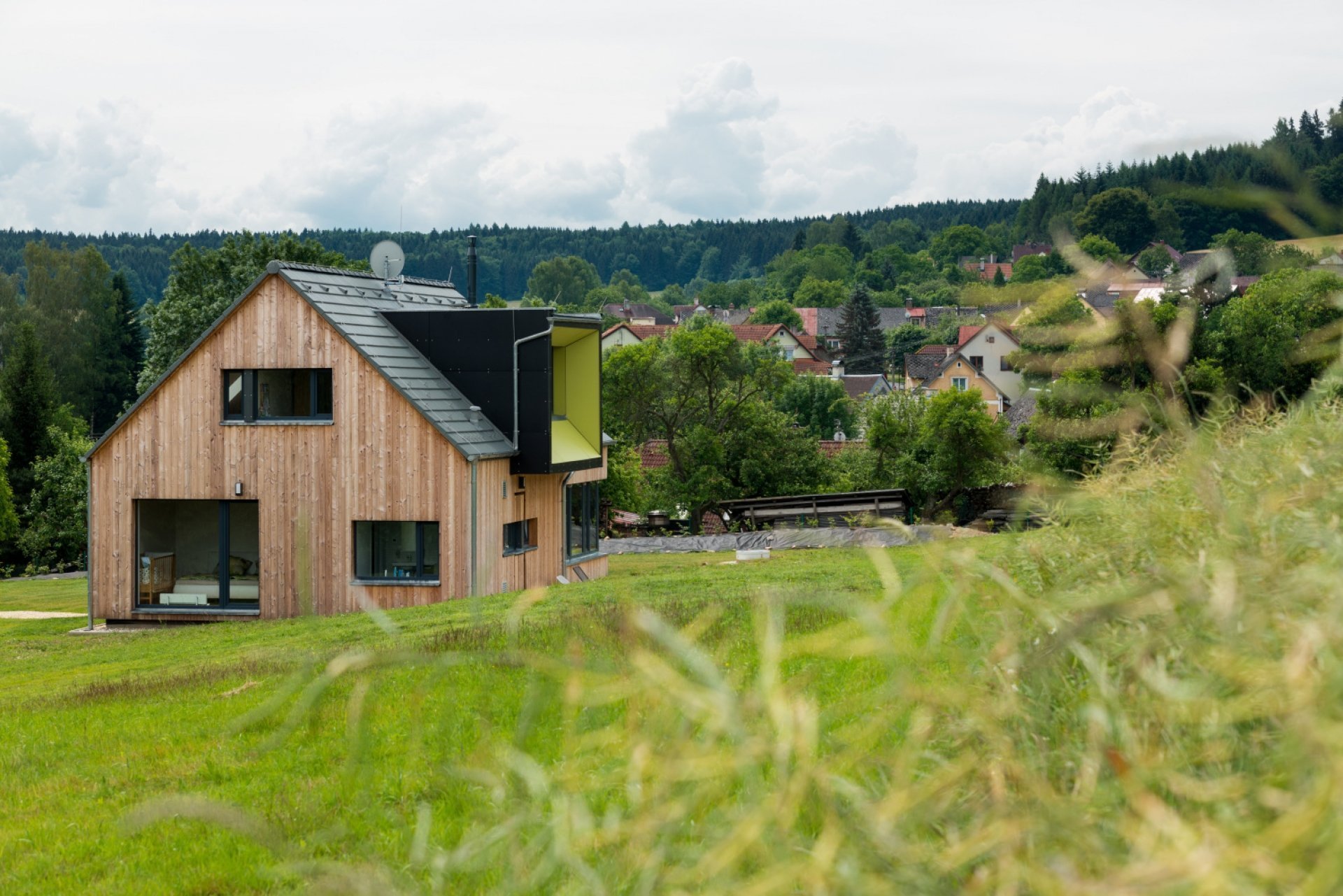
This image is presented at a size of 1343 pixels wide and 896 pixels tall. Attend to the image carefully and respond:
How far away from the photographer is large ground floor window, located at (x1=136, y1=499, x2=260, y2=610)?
863 inches

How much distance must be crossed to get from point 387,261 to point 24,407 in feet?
106

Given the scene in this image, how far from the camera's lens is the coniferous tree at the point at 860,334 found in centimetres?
10381

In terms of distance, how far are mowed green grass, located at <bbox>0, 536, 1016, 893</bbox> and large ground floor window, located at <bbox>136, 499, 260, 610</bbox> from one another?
8.93m

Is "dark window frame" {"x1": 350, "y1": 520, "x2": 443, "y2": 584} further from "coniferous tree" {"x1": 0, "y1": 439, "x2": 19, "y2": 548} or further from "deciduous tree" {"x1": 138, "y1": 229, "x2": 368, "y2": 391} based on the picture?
"deciduous tree" {"x1": 138, "y1": 229, "x2": 368, "y2": 391}

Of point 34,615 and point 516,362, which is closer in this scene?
point 516,362

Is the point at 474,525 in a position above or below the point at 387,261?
below

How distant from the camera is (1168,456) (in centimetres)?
397

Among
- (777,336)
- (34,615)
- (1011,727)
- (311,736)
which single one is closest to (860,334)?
(777,336)

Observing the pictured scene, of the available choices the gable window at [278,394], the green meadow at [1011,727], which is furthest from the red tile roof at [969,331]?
the gable window at [278,394]

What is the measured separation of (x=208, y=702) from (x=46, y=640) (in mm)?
12205

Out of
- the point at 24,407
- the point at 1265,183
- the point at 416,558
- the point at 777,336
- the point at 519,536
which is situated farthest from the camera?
the point at 777,336

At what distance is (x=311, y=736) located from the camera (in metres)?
6.80

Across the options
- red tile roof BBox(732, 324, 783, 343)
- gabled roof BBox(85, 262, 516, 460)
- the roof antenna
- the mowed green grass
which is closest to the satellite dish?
the roof antenna

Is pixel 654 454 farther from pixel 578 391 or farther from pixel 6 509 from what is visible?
pixel 6 509
